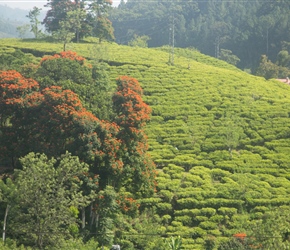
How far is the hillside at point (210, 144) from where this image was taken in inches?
981

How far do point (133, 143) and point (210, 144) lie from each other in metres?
8.66

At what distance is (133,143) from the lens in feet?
81.5

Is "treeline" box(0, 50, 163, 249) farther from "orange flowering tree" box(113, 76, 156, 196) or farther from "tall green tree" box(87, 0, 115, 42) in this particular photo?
"tall green tree" box(87, 0, 115, 42)

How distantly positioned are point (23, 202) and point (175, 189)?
10.3 meters

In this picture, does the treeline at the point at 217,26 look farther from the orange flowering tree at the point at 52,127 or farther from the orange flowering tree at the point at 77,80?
the orange flowering tree at the point at 52,127

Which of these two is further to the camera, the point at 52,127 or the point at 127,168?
the point at 127,168

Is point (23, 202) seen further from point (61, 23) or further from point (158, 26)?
point (158, 26)

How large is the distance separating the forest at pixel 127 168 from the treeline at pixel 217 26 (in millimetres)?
52519

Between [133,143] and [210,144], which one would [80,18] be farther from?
[133,143]

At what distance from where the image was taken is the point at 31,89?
26.1 m

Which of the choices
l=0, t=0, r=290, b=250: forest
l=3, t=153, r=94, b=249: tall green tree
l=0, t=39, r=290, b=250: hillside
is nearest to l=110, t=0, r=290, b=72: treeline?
l=0, t=39, r=290, b=250: hillside

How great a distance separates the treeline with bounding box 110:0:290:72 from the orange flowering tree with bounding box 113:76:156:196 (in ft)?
192

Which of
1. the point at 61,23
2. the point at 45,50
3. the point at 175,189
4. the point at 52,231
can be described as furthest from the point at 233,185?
the point at 61,23

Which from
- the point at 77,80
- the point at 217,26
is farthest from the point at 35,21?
the point at 217,26
